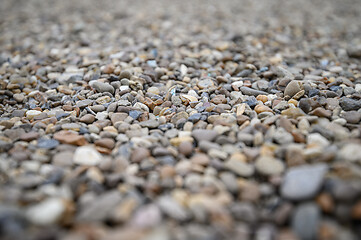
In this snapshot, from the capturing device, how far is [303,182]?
1.08 meters

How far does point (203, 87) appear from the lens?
6.70 feet

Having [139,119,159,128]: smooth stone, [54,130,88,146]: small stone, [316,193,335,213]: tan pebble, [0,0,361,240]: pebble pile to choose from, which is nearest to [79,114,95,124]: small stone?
[0,0,361,240]: pebble pile

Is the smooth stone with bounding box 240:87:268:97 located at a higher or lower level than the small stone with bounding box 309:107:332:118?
higher

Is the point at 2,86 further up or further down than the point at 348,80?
further up

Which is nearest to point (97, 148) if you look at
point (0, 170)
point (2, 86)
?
point (0, 170)

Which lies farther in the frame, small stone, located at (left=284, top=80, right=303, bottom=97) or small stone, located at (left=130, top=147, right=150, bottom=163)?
small stone, located at (left=284, top=80, right=303, bottom=97)

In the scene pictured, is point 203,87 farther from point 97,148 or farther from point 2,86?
point 2,86

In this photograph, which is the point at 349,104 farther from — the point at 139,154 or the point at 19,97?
the point at 19,97

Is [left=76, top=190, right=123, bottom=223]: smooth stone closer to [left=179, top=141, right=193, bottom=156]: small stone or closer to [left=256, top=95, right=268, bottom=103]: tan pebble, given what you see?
[left=179, top=141, right=193, bottom=156]: small stone

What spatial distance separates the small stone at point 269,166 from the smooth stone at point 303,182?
5cm

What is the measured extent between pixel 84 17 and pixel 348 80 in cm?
327

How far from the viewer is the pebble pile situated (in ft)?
3.32

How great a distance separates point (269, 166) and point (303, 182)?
165 millimetres

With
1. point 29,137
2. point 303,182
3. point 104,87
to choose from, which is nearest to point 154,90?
point 104,87
